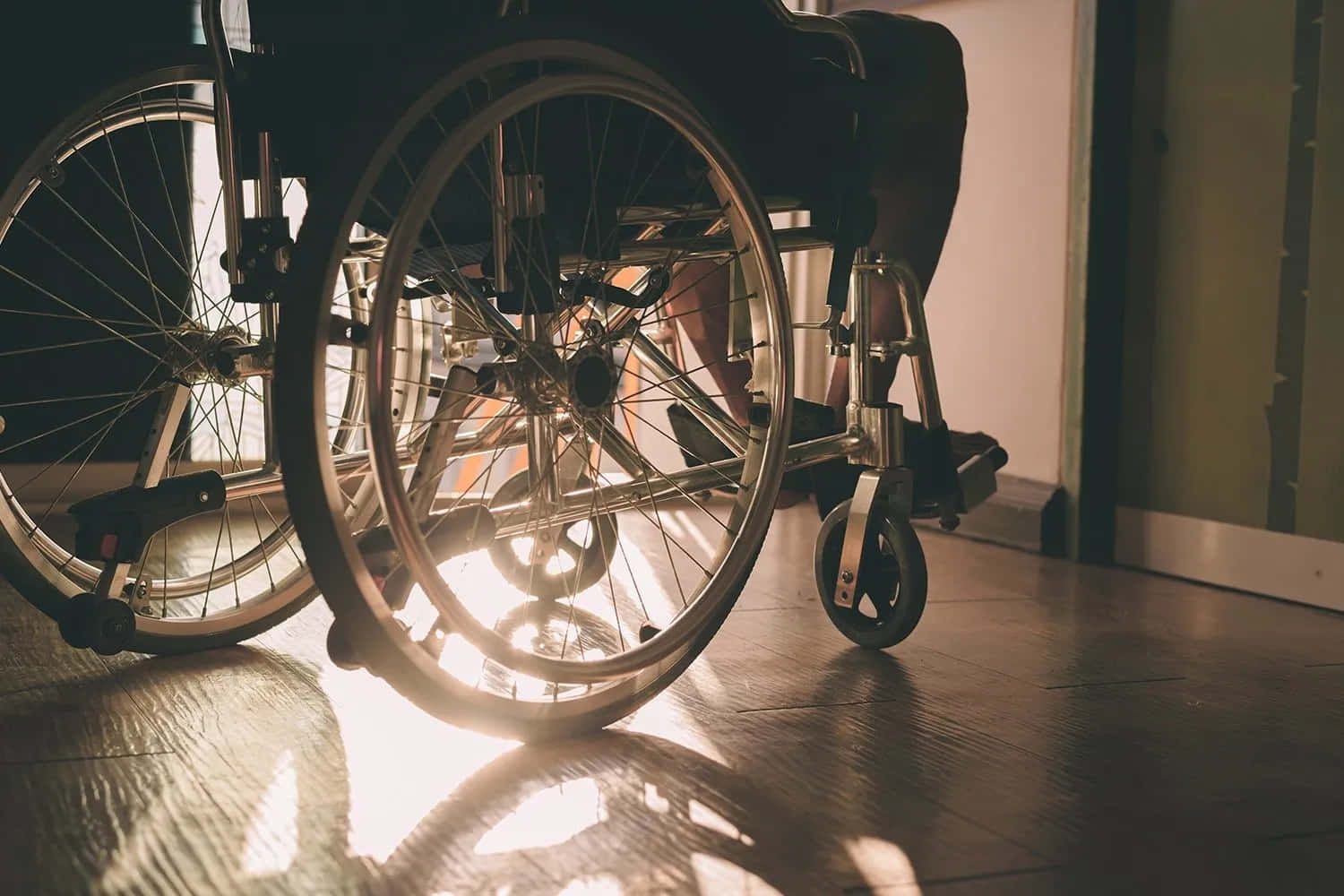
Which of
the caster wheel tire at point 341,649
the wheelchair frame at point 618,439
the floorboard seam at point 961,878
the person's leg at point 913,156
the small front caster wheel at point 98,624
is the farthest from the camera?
the person's leg at point 913,156

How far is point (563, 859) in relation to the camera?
2.95 ft

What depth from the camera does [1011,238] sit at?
7.61ft

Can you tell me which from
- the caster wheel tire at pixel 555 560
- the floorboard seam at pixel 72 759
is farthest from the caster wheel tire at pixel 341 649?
the caster wheel tire at pixel 555 560

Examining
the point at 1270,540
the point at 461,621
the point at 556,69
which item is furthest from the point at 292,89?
the point at 1270,540

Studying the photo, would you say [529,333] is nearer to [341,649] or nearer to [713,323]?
[341,649]

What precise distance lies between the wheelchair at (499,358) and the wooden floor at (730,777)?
0.25ft

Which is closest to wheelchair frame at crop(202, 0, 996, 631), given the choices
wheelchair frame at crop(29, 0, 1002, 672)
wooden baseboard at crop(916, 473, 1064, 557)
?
wheelchair frame at crop(29, 0, 1002, 672)

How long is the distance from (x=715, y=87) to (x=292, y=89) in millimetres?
370

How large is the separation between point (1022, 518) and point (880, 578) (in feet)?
2.65

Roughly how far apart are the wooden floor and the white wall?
776 mm

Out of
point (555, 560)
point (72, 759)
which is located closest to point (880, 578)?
point (555, 560)

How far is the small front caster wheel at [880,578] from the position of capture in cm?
147

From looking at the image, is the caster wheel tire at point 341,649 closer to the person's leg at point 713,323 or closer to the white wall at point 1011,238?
the person's leg at point 713,323

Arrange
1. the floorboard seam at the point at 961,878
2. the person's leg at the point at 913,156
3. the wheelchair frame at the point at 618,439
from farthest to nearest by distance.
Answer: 1. the person's leg at the point at 913,156
2. the wheelchair frame at the point at 618,439
3. the floorboard seam at the point at 961,878
